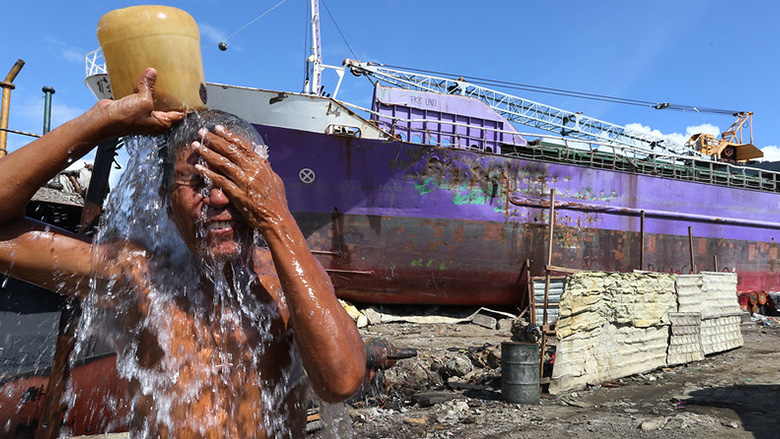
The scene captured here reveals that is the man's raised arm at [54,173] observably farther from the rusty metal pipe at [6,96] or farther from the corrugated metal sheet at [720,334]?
the corrugated metal sheet at [720,334]

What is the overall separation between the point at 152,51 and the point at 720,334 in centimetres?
1244

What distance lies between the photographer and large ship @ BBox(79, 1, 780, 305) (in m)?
12.2

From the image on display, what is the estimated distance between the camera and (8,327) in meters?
5.01

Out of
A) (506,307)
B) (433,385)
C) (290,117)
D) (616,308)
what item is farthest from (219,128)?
(506,307)

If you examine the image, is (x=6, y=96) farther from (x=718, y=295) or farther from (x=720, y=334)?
(x=720, y=334)

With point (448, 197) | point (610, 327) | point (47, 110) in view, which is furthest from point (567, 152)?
point (47, 110)

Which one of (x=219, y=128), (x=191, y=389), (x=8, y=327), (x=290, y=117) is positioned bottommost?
(x=8, y=327)

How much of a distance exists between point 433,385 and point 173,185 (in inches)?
285

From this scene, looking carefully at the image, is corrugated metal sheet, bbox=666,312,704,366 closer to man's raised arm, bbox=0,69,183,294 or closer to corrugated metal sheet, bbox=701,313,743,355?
corrugated metal sheet, bbox=701,313,743,355

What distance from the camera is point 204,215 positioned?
4.67 ft

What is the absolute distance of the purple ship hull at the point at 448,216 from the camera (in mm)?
12266

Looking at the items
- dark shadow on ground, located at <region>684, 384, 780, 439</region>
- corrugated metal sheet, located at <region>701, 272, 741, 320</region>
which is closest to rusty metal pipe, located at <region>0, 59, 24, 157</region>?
dark shadow on ground, located at <region>684, 384, 780, 439</region>

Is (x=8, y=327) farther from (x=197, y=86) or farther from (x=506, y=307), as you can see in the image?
(x=506, y=307)

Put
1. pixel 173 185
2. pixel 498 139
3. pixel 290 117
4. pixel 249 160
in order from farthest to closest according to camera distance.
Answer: pixel 498 139
pixel 290 117
pixel 173 185
pixel 249 160
